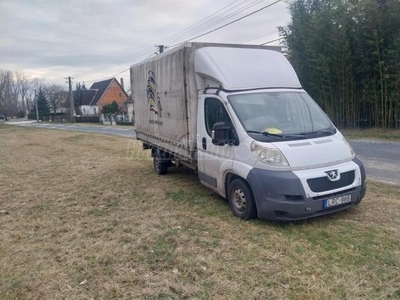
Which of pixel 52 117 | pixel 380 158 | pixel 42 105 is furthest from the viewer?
pixel 42 105

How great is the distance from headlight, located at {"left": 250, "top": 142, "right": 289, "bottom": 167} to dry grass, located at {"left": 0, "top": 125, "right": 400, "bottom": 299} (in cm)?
95

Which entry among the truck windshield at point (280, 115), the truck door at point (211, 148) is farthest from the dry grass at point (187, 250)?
the truck windshield at point (280, 115)

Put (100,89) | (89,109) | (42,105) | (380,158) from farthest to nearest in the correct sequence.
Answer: (42,105) → (100,89) → (89,109) → (380,158)

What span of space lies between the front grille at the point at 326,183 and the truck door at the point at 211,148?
1243 millimetres

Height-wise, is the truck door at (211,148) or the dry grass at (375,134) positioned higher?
the truck door at (211,148)

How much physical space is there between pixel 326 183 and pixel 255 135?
1.15 metres

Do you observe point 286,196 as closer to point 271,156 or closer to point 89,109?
point 271,156

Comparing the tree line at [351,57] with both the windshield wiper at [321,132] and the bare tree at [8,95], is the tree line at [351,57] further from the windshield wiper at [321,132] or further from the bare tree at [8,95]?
the bare tree at [8,95]

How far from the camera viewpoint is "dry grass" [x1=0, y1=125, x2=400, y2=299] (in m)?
2.99

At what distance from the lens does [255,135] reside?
434 centimetres

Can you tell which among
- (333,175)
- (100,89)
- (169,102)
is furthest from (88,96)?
(333,175)

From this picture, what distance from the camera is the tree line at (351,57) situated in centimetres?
1236

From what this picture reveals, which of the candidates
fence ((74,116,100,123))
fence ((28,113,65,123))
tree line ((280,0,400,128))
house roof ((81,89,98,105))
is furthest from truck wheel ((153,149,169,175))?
house roof ((81,89,98,105))

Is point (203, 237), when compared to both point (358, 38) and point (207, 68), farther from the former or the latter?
point (358, 38)
